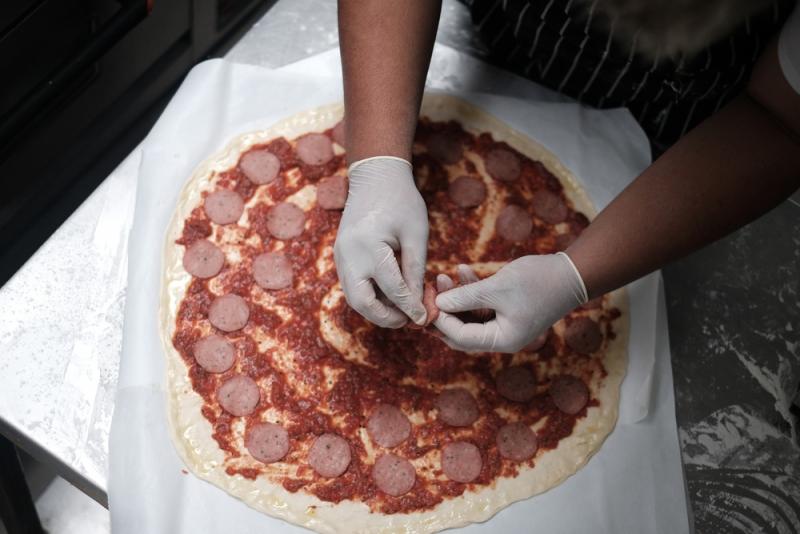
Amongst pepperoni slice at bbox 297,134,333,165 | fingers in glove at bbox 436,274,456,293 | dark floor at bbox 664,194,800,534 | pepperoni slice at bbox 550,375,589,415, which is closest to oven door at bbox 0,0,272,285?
pepperoni slice at bbox 297,134,333,165

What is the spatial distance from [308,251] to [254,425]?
446mm

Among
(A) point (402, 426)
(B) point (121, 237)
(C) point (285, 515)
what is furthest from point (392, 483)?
(B) point (121, 237)

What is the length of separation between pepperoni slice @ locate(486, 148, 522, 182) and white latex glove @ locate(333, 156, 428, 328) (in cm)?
46

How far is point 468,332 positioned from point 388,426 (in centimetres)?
30

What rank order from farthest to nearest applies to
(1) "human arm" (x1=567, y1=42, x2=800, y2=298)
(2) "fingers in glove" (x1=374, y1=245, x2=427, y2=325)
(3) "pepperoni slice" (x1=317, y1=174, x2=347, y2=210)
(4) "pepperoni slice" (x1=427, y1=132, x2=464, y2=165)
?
(4) "pepperoni slice" (x1=427, y1=132, x2=464, y2=165) → (3) "pepperoni slice" (x1=317, y1=174, x2=347, y2=210) → (2) "fingers in glove" (x1=374, y1=245, x2=427, y2=325) → (1) "human arm" (x1=567, y1=42, x2=800, y2=298)

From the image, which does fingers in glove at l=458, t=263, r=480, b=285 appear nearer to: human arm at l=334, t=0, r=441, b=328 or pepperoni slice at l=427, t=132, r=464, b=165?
human arm at l=334, t=0, r=441, b=328

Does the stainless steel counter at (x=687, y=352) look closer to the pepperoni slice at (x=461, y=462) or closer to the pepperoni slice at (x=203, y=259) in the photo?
the pepperoni slice at (x=203, y=259)

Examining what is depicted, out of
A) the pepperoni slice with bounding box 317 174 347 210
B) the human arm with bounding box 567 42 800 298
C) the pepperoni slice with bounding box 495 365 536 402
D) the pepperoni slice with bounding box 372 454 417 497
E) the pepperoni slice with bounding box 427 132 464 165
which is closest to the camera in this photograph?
the human arm with bounding box 567 42 800 298

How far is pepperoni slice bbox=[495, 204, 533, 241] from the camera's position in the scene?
207 cm

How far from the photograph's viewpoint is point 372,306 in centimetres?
168

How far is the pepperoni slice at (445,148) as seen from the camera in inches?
84.5

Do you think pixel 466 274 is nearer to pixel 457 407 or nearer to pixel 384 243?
pixel 384 243

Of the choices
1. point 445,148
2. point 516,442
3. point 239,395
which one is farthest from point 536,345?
point 239,395

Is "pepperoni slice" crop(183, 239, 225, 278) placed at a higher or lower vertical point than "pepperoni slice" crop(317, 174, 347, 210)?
lower
